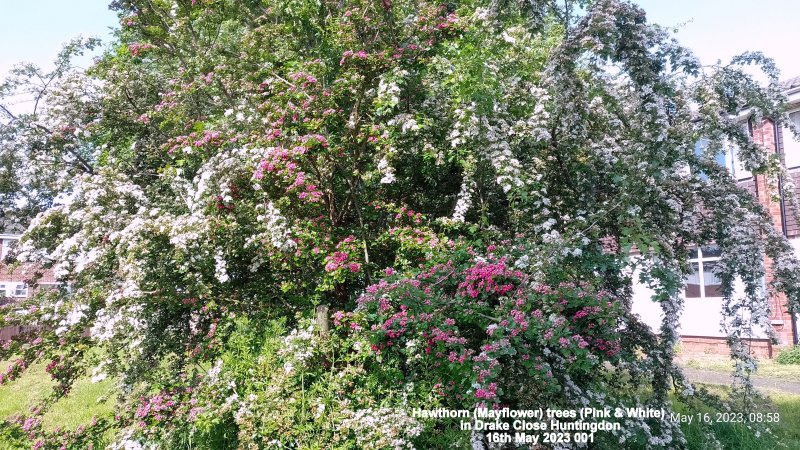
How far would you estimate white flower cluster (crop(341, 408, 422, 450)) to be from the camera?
3.33 metres

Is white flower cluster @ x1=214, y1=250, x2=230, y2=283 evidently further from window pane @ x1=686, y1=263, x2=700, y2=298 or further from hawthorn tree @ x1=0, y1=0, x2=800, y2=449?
window pane @ x1=686, y1=263, x2=700, y2=298

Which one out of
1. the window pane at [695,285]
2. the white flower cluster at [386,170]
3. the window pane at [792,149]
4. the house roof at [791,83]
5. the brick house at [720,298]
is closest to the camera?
the white flower cluster at [386,170]

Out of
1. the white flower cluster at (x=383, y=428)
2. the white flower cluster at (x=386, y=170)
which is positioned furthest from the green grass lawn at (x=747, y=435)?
the white flower cluster at (x=386, y=170)

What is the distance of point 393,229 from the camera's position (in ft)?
14.6

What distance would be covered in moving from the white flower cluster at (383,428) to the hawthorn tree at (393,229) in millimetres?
17

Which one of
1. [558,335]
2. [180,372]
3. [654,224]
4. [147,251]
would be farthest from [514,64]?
[180,372]

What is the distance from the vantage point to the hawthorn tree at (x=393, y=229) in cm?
346

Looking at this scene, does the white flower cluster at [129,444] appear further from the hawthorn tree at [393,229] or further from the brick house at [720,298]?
the brick house at [720,298]

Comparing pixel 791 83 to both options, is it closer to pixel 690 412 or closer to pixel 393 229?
pixel 690 412

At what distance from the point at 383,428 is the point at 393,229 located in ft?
5.76

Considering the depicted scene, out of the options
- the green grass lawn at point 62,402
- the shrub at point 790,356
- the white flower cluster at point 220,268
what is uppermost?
the white flower cluster at point 220,268

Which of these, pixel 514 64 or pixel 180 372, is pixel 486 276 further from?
pixel 180 372

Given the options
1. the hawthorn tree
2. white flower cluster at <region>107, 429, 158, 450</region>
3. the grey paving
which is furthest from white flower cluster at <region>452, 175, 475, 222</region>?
the grey paving

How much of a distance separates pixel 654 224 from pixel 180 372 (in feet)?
14.7
